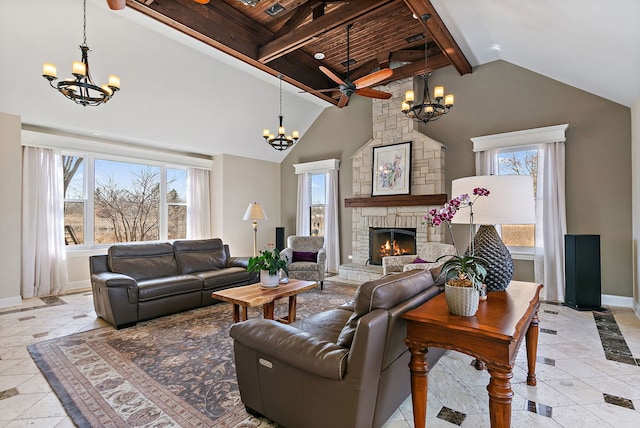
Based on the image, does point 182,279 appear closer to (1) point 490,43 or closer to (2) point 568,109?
(1) point 490,43

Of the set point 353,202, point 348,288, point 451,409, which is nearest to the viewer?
point 451,409

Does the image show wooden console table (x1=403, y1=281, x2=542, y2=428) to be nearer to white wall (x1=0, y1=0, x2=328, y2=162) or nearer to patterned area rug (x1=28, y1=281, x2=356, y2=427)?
patterned area rug (x1=28, y1=281, x2=356, y2=427)

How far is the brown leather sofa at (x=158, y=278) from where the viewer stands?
362cm

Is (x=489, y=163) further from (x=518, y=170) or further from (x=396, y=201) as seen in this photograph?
(x=396, y=201)

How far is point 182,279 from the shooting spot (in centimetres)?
416

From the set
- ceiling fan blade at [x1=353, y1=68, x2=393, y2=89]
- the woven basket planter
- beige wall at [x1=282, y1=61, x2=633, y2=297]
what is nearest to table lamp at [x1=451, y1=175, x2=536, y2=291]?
the woven basket planter

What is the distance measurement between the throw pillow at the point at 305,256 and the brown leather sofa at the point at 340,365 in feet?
12.3

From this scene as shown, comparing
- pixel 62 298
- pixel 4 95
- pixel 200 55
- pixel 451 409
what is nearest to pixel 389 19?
pixel 200 55

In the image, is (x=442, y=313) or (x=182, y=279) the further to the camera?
(x=182, y=279)

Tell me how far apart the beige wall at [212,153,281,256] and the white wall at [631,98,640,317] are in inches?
250

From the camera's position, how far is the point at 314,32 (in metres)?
3.92

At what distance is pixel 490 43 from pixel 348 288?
4366mm

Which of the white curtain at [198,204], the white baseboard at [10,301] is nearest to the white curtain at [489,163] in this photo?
the white curtain at [198,204]

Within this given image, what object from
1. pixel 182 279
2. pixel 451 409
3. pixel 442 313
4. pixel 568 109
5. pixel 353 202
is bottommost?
pixel 451 409
